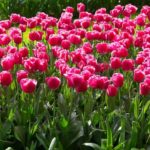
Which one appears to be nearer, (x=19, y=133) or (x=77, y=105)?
(x=19, y=133)

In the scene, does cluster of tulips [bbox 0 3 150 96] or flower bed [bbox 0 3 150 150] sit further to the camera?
cluster of tulips [bbox 0 3 150 96]

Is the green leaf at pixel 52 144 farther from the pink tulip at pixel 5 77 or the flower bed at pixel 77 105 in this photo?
the pink tulip at pixel 5 77

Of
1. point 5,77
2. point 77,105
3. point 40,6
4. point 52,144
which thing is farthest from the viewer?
point 40,6

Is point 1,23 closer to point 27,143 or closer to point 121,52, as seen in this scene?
point 121,52

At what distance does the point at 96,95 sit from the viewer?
14.3 feet

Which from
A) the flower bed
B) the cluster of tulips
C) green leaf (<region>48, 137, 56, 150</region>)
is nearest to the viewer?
green leaf (<region>48, 137, 56, 150</region>)

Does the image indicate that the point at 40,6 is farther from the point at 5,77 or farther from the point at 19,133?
the point at 19,133

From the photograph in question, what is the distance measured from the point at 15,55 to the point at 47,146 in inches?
42.5

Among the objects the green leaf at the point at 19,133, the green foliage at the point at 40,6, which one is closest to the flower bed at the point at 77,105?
the green leaf at the point at 19,133

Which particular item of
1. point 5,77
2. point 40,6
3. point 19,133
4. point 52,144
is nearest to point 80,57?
point 5,77

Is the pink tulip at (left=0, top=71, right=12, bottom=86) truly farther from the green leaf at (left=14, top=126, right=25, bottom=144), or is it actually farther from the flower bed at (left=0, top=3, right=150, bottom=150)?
the green leaf at (left=14, top=126, right=25, bottom=144)

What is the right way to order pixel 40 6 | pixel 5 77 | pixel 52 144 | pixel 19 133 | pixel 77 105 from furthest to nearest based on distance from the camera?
1. pixel 40 6
2. pixel 77 105
3. pixel 5 77
4. pixel 19 133
5. pixel 52 144

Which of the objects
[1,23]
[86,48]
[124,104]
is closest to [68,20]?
[1,23]

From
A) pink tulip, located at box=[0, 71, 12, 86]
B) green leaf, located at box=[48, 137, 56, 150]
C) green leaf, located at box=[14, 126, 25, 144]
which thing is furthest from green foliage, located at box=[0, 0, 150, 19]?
green leaf, located at box=[48, 137, 56, 150]
